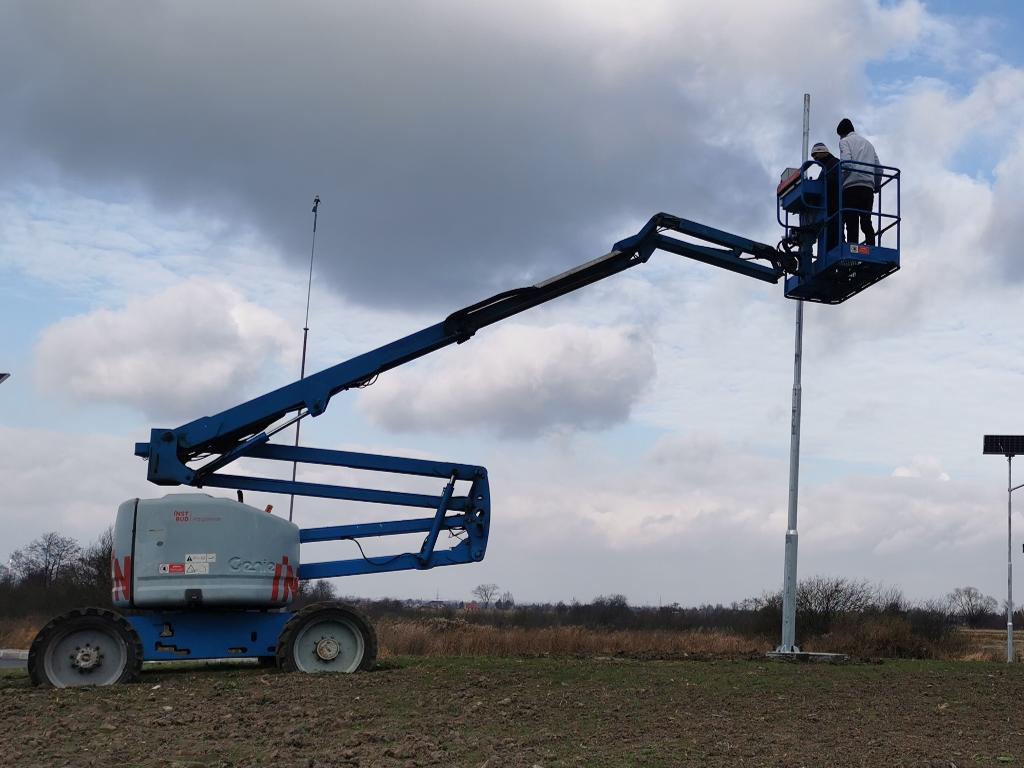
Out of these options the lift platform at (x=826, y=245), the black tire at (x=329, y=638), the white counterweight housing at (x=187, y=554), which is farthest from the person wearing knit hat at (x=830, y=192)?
the white counterweight housing at (x=187, y=554)

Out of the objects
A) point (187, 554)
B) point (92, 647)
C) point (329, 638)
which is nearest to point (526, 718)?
point (329, 638)

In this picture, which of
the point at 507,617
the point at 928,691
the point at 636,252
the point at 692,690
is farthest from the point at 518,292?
the point at 507,617

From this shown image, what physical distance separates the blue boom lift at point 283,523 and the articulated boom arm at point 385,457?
2 cm

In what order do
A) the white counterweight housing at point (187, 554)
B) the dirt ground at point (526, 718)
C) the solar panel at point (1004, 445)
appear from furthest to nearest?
the solar panel at point (1004, 445) < the white counterweight housing at point (187, 554) < the dirt ground at point (526, 718)

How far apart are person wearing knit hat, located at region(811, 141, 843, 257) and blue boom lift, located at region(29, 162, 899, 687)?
0.09 m

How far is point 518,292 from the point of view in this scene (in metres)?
16.4

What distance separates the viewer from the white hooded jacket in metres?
16.7

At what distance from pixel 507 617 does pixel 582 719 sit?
108 feet

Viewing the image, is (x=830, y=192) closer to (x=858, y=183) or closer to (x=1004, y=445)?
(x=858, y=183)

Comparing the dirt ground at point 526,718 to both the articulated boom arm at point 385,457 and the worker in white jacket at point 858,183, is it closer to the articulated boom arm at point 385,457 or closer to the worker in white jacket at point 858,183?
the articulated boom arm at point 385,457

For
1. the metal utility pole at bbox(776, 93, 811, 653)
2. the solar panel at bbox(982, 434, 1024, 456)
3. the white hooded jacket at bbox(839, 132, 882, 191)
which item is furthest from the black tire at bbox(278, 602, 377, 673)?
the solar panel at bbox(982, 434, 1024, 456)

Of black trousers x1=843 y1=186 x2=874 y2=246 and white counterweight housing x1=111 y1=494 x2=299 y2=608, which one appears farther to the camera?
black trousers x1=843 y1=186 x2=874 y2=246

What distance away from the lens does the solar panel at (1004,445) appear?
102ft

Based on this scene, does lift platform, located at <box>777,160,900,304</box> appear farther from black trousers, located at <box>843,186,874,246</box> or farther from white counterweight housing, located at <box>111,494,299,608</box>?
white counterweight housing, located at <box>111,494,299,608</box>
